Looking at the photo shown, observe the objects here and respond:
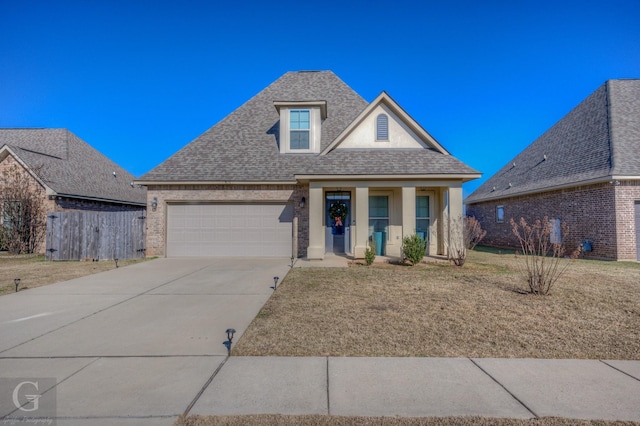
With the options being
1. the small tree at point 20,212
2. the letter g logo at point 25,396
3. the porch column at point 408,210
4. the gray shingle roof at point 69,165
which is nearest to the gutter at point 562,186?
the porch column at point 408,210

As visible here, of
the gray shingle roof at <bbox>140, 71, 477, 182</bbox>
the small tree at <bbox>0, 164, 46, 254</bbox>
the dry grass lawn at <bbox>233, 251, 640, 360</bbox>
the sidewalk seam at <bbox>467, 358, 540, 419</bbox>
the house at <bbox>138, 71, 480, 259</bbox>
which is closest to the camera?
the sidewalk seam at <bbox>467, 358, 540, 419</bbox>

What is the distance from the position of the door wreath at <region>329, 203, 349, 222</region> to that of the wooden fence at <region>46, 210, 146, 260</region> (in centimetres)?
839

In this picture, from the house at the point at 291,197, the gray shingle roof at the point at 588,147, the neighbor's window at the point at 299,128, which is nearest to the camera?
the gray shingle roof at the point at 588,147

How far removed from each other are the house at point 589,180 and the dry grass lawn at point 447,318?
4577 mm

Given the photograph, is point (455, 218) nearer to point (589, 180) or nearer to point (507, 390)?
point (589, 180)

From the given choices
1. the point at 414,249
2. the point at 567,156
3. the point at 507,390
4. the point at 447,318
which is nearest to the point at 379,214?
the point at 414,249

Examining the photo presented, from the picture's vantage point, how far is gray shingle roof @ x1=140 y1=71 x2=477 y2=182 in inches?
472

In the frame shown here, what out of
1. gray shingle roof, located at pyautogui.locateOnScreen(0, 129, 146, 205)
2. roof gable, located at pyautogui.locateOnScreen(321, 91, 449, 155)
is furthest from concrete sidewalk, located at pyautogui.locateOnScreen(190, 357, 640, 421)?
gray shingle roof, located at pyautogui.locateOnScreen(0, 129, 146, 205)

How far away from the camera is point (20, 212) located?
1445cm

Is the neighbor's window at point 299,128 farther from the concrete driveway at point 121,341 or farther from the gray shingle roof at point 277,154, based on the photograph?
the concrete driveway at point 121,341

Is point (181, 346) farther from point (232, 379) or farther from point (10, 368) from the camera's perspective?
point (10, 368)

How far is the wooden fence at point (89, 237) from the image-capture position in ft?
40.9

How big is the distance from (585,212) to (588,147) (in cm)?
337

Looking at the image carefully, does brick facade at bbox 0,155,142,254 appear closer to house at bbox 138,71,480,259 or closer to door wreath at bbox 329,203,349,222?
house at bbox 138,71,480,259
